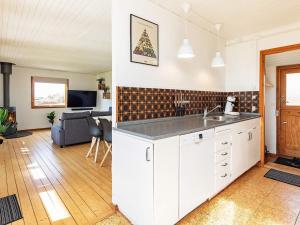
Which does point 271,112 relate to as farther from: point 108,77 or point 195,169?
point 108,77

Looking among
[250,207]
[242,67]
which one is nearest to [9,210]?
[250,207]

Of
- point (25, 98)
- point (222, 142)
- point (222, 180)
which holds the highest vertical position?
point (25, 98)

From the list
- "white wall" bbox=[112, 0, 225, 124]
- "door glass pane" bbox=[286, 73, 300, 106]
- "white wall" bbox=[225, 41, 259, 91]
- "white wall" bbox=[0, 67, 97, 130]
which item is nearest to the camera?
"white wall" bbox=[112, 0, 225, 124]

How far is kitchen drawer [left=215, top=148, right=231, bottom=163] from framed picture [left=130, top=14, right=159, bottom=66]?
4.30 feet

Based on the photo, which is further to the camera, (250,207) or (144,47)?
(144,47)

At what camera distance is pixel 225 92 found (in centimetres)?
364

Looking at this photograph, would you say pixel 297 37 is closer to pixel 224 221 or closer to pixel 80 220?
pixel 224 221

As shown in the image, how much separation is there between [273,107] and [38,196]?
441 cm

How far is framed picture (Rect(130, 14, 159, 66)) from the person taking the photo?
6.68 feet

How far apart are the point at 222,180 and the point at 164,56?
5.57 ft

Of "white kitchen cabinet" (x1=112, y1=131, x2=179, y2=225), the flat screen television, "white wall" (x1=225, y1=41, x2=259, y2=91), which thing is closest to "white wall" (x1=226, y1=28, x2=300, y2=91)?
"white wall" (x1=225, y1=41, x2=259, y2=91)

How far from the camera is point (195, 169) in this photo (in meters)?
1.81

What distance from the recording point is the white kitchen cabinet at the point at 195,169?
5.52ft

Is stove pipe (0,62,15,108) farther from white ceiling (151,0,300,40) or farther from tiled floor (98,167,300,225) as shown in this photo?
tiled floor (98,167,300,225)
